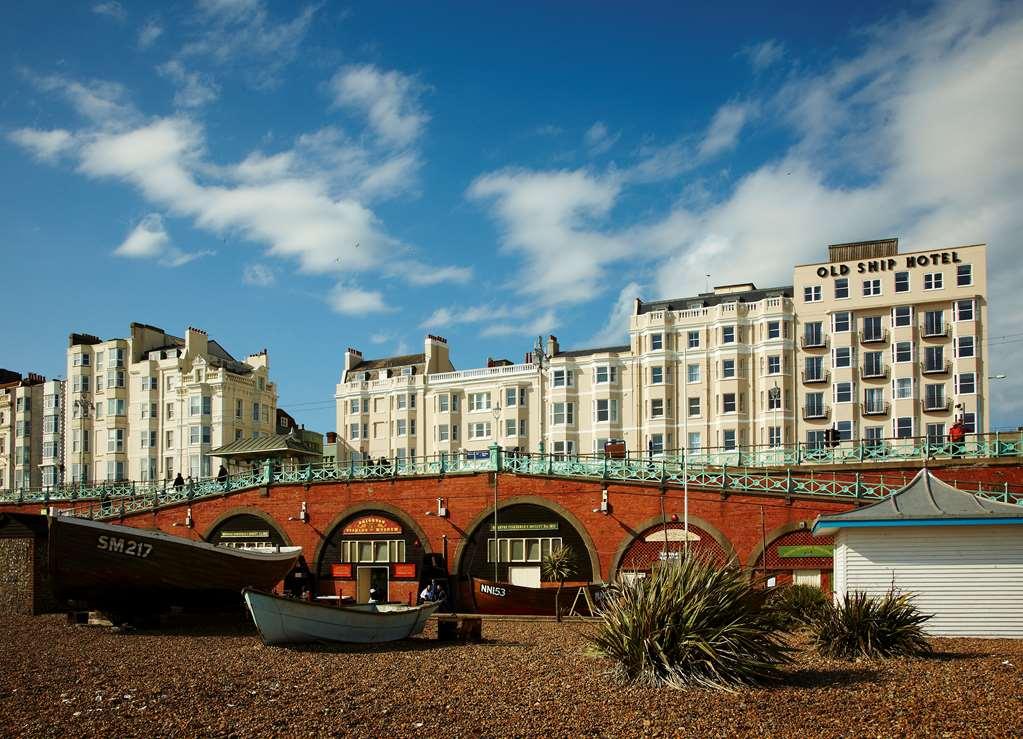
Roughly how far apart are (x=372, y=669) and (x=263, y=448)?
32587 millimetres

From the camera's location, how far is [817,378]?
5816 cm

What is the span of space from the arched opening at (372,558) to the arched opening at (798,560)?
14.7 meters

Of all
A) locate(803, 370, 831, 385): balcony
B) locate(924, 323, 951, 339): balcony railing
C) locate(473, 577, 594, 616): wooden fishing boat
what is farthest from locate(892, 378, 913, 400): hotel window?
locate(473, 577, 594, 616): wooden fishing boat

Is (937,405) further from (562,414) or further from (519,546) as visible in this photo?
(519,546)

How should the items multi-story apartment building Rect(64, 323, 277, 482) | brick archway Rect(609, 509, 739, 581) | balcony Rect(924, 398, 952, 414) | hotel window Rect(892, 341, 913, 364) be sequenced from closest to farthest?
brick archway Rect(609, 509, 739, 581) → balcony Rect(924, 398, 952, 414) → hotel window Rect(892, 341, 913, 364) → multi-story apartment building Rect(64, 323, 277, 482)

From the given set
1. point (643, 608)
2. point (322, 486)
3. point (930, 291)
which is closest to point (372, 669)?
point (643, 608)

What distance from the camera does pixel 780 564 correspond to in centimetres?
3472

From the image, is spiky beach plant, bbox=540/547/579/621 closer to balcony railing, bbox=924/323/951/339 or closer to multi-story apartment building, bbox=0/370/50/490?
balcony railing, bbox=924/323/951/339

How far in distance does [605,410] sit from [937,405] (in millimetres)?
19331

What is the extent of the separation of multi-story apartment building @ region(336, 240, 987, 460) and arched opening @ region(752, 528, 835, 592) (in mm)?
17872

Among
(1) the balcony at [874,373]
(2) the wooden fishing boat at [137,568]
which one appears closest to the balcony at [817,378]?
(1) the balcony at [874,373]

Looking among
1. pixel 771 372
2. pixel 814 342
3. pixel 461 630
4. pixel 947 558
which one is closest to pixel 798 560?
pixel 947 558

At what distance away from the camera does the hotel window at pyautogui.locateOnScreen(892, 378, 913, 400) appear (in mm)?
55656

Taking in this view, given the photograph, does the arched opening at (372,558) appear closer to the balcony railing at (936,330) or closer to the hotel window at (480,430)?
the hotel window at (480,430)
